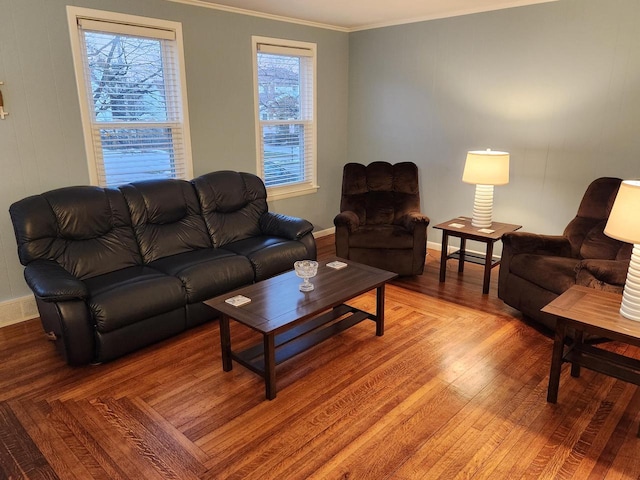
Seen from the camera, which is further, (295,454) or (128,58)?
(128,58)

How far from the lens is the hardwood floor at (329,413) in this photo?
2.03 m

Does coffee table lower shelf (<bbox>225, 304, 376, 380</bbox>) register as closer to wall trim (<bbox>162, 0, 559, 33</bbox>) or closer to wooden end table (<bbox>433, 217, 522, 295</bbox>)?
wooden end table (<bbox>433, 217, 522, 295</bbox>)

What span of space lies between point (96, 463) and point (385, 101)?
4495mm

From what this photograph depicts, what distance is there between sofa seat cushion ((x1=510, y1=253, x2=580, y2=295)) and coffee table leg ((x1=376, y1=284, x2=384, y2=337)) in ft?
3.58

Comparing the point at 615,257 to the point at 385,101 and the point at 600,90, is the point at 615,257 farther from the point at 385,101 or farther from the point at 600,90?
the point at 385,101

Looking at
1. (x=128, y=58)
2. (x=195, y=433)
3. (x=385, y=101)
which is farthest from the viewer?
(x=385, y=101)

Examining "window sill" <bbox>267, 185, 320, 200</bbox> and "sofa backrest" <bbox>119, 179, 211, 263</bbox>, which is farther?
"window sill" <bbox>267, 185, 320, 200</bbox>

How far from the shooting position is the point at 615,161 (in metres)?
3.85

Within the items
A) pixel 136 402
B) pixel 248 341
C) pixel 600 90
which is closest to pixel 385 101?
pixel 600 90

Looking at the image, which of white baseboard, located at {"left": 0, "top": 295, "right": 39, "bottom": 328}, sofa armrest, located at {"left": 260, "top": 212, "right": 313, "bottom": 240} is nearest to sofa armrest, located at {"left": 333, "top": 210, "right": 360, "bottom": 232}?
sofa armrest, located at {"left": 260, "top": 212, "right": 313, "bottom": 240}

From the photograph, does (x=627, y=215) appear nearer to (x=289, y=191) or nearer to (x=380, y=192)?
(x=380, y=192)

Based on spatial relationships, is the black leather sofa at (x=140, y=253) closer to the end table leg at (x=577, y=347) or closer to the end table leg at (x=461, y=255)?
the end table leg at (x=461, y=255)

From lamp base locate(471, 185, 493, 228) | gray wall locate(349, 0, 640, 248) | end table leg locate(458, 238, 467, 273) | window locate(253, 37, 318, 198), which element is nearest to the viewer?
gray wall locate(349, 0, 640, 248)

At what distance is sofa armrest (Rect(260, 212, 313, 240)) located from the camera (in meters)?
4.02
